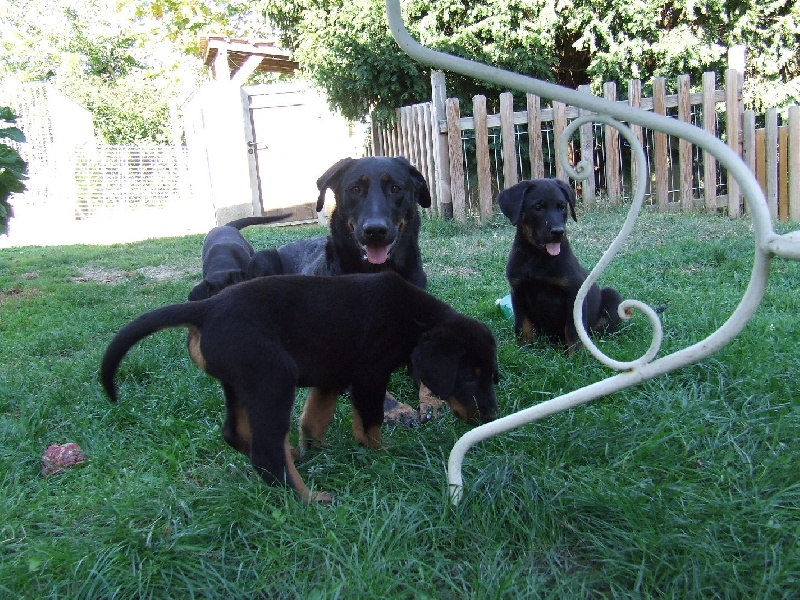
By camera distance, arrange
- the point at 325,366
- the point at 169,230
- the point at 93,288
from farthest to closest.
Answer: the point at 169,230 → the point at 93,288 → the point at 325,366

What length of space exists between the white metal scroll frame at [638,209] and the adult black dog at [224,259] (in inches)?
136

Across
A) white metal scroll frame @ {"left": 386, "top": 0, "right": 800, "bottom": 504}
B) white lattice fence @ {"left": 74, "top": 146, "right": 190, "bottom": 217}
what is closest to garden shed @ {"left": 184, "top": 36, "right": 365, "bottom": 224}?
white lattice fence @ {"left": 74, "top": 146, "right": 190, "bottom": 217}

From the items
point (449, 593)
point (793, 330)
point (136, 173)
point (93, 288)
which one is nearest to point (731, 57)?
point (793, 330)

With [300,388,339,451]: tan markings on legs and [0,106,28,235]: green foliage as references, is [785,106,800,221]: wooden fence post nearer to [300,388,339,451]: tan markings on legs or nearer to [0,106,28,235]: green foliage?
[300,388,339,451]: tan markings on legs

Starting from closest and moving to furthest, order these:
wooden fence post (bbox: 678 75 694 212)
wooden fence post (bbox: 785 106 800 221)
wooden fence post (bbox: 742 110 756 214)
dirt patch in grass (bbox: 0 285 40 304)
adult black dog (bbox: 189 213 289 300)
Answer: adult black dog (bbox: 189 213 289 300), dirt patch in grass (bbox: 0 285 40 304), wooden fence post (bbox: 785 106 800 221), wooden fence post (bbox: 678 75 694 212), wooden fence post (bbox: 742 110 756 214)

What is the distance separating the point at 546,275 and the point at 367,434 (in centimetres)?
203

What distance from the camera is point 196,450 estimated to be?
9.57ft

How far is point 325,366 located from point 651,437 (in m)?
1.28

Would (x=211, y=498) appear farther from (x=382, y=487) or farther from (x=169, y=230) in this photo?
(x=169, y=230)

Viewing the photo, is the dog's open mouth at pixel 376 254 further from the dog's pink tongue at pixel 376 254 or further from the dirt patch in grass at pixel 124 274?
the dirt patch in grass at pixel 124 274

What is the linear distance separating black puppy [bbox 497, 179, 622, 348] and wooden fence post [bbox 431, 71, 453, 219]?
20.0 feet

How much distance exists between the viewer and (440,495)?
2.27 meters

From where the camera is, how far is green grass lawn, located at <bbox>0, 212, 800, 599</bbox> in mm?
1862

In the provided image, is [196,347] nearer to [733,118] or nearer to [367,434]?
[367,434]
